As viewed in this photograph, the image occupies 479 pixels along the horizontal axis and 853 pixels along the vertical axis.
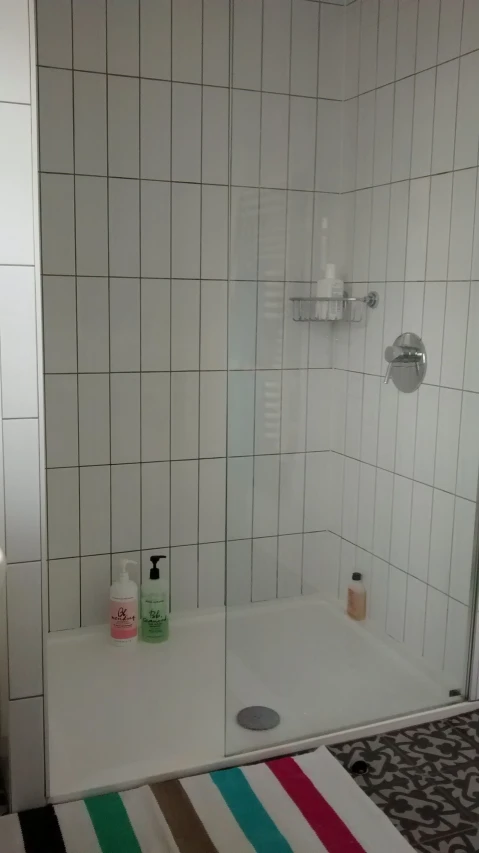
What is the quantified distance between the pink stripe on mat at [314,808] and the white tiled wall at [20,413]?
1.74ft

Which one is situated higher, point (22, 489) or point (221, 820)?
point (22, 489)

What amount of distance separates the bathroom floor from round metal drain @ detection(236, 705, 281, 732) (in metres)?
0.17

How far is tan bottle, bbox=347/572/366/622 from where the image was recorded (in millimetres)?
2400

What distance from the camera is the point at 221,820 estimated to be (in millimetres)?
1630

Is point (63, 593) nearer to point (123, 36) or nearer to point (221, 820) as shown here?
point (221, 820)

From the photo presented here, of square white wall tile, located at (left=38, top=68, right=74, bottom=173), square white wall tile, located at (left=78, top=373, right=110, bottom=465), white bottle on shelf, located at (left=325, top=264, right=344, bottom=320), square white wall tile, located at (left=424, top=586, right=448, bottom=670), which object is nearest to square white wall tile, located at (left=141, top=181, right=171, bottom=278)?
square white wall tile, located at (left=38, top=68, right=74, bottom=173)

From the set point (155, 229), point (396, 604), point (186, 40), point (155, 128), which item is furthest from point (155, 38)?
point (396, 604)

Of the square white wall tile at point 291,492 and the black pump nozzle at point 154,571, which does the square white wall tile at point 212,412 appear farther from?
the black pump nozzle at point 154,571

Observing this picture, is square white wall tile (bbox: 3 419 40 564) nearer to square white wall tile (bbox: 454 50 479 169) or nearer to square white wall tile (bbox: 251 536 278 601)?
square white wall tile (bbox: 251 536 278 601)

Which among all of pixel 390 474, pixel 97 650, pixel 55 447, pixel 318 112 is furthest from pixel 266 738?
pixel 318 112

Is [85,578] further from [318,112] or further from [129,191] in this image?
[318,112]

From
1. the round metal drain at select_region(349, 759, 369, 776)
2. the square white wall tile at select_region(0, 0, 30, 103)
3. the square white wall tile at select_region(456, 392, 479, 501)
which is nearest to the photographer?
the square white wall tile at select_region(0, 0, 30, 103)

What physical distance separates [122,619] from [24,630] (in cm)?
82

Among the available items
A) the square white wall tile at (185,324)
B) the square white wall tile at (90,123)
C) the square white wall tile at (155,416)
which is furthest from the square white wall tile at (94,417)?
the square white wall tile at (90,123)
